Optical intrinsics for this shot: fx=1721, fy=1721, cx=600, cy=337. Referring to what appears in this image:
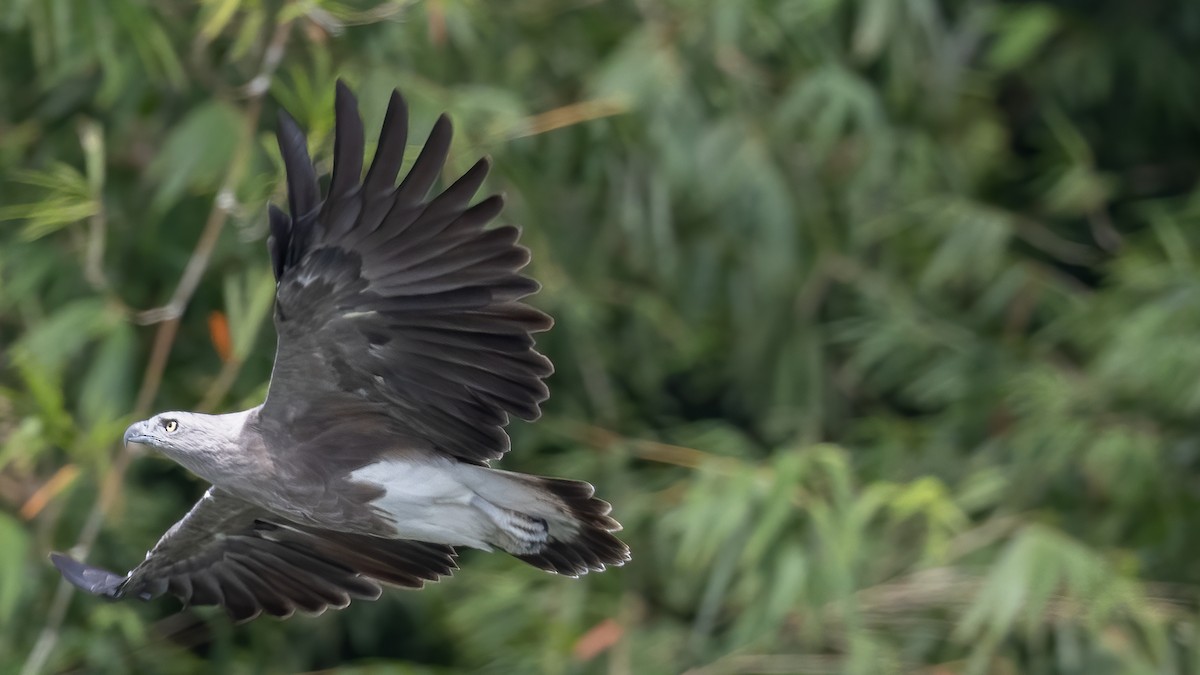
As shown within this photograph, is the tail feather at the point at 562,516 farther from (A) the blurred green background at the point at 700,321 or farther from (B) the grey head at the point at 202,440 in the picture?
(A) the blurred green background at the point at 700,321

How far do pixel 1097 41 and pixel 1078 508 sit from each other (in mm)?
2392

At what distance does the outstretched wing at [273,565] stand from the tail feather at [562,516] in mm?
402

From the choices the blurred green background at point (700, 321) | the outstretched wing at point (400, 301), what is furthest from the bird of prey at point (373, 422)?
the blurred green background at point (700, 321)

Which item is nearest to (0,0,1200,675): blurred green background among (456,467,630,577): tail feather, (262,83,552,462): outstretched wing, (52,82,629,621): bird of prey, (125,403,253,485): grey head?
(52,82,629,621): bird of prey

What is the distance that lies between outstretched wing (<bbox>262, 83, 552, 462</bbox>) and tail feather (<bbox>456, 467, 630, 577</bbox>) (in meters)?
0.17

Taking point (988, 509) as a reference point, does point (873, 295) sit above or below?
above

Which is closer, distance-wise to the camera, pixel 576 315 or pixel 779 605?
pixel 779 605

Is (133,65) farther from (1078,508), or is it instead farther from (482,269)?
(1078,508)

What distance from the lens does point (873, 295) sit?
7164 millimetres

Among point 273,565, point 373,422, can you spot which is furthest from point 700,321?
point 373,422

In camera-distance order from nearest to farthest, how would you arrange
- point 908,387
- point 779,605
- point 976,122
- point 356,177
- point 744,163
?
point 356,177 → point 779,605 → point 744,163 → point 908,387 → point 976,122

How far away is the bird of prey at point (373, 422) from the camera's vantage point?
3838 millimetres

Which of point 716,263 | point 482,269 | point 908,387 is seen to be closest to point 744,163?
point 716,263

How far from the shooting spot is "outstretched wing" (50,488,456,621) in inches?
192
